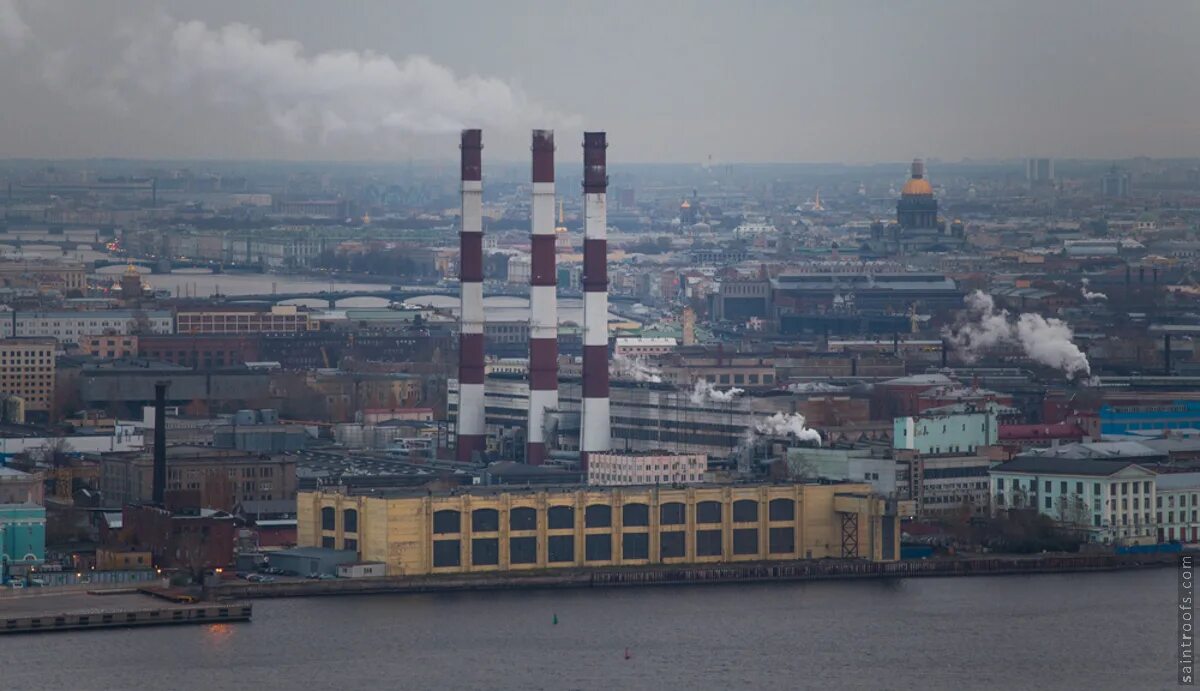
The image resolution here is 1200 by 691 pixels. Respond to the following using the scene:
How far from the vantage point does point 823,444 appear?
28469 mm

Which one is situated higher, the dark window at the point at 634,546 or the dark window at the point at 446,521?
the dark window at the point at 446,521

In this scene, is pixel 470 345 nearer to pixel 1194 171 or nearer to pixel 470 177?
pixel 470 177

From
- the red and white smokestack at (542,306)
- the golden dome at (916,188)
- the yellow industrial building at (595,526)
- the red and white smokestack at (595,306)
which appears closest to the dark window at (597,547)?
the yellow industrial building at (595,526)

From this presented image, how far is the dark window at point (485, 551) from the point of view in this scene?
24188 millimetres

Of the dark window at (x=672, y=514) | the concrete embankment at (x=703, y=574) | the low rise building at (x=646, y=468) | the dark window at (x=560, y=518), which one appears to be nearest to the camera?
the concrete embankment at (x=703, y=574)

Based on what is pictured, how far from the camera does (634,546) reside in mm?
24688

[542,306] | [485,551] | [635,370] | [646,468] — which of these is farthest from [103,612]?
[635,370]

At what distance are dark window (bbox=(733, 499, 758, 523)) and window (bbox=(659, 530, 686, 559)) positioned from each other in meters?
0.40

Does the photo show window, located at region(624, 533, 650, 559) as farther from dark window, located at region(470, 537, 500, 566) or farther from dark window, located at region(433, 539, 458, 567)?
dark window, located at region(433, 539, 458, 567)

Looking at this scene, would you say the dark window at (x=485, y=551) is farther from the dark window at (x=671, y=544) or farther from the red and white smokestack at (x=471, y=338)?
the red and white smokestack at (x=471, y=338)

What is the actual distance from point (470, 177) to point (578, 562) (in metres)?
7.82

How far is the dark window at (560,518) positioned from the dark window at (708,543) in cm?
93

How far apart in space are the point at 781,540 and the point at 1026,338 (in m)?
15.2

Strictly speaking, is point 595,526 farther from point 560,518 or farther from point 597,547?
point 560,518
